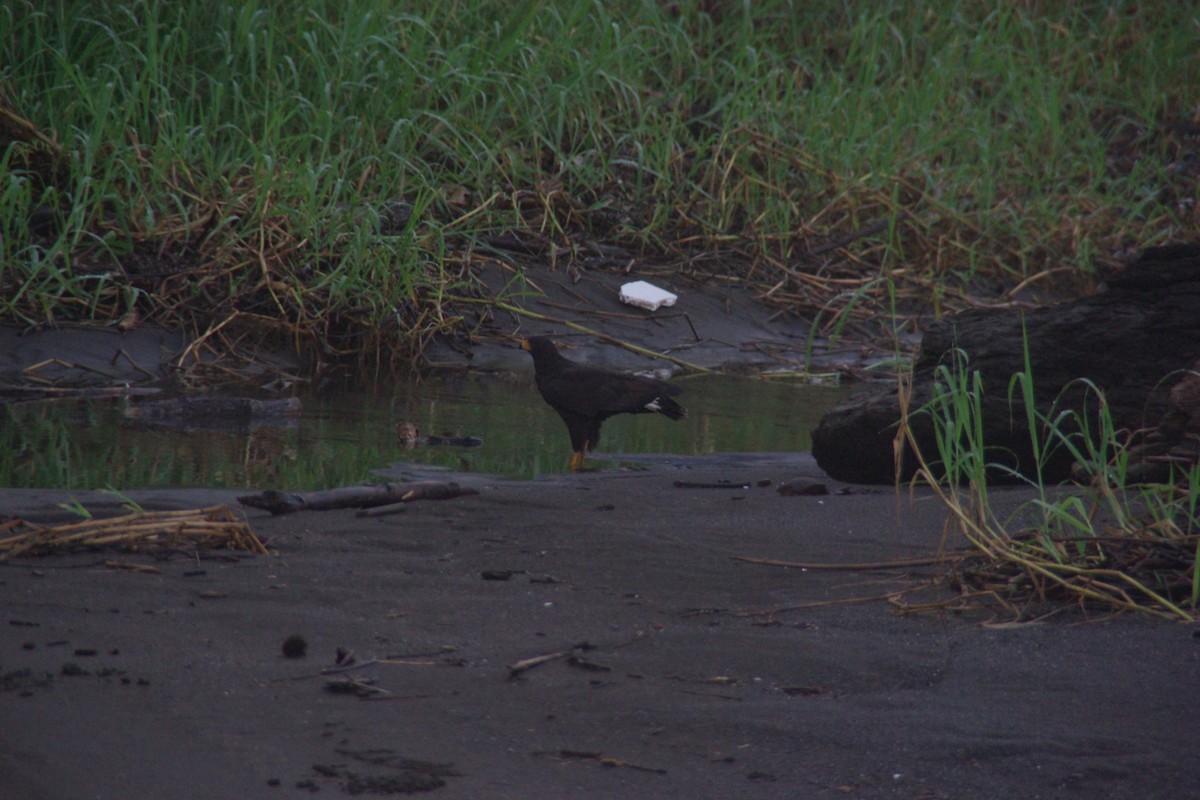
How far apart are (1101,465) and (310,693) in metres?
1.84

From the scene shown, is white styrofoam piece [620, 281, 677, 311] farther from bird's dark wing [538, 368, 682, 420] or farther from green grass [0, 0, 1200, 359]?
bird's dark wing [538, 368, 682, 420]

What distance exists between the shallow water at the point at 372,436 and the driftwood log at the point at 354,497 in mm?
578

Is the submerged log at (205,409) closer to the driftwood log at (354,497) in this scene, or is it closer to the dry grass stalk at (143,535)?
the driftwood log at (354,497)

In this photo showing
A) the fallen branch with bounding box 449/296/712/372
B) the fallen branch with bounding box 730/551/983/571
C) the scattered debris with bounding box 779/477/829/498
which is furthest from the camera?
the fallen branch with bounding box 449/296/712/372

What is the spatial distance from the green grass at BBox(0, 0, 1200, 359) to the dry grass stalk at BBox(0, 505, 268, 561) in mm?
4101

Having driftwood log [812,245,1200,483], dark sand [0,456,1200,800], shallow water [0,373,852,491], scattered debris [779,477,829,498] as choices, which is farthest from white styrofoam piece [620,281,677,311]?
dark sand [0,456,1200,800]

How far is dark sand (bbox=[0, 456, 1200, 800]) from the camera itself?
1951 mm

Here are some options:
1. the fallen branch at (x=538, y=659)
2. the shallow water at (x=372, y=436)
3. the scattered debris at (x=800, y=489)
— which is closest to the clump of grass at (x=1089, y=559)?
the fallen branch at (x=538, y=659)

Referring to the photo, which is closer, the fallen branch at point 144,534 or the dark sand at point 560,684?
the dark sand at point 560,684

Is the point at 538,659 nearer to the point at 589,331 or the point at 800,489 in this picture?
the point at 800,489

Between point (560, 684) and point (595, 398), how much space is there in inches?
137

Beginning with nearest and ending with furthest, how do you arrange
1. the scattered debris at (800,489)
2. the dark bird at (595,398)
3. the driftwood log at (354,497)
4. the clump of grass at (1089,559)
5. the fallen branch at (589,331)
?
1. the clump of grass at (1089,559)
2. the driftwood log at (354,497)
3. the scattered debris at (800,489)
4. the dark bird at (595,398)
5. the fallen branch at (589,331)

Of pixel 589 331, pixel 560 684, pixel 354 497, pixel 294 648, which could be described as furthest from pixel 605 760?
pixel 589 331

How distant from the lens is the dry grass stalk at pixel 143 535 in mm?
3055
